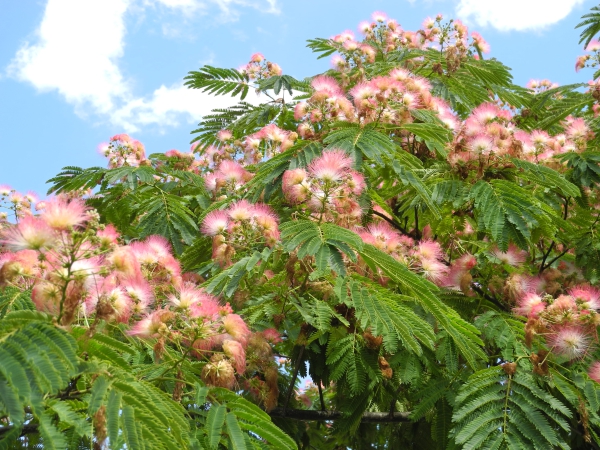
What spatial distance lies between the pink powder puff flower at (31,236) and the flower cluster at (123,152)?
390 cm

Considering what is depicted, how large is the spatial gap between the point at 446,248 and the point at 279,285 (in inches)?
65.7

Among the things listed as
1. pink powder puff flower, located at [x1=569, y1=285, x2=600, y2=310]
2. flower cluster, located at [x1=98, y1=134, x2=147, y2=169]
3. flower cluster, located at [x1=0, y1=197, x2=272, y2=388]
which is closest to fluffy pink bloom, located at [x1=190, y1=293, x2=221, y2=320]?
flower cluster, located at [x1=0, y1=197, x2=272, y2=388]

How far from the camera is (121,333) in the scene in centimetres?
305

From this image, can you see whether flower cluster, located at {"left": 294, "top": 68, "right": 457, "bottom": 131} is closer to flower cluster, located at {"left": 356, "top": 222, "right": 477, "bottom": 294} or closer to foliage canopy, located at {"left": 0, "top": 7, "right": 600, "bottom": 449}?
foliage canopy, located at {"left": 0, "top": 7, "right": 600, "bottom": 449}

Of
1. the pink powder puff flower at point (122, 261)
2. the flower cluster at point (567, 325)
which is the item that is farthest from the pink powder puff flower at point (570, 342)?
the pink powder puff flower at point (122, 261)

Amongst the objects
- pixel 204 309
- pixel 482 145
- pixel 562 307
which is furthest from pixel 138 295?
pixel 482 145

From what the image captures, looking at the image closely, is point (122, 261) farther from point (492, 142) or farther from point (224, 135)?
point (224, 135)

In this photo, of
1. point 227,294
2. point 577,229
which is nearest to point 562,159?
point 577,229

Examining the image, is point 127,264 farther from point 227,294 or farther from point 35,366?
point 227,294

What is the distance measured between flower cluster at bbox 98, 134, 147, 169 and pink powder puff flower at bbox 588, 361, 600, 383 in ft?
13.1

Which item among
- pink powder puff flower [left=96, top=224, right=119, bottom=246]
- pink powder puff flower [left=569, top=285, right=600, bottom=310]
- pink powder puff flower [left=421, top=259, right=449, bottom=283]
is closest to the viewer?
pink powder puff flower [left=96, top=224, right=119, bottom=246]

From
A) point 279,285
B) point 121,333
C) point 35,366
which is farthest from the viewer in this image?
point 279,285

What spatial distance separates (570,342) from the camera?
3775 mm

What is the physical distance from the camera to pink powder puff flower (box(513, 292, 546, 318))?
12.8ft
